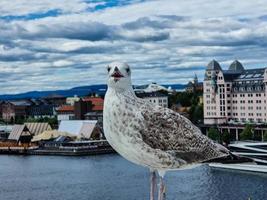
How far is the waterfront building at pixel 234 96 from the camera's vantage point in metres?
25.2

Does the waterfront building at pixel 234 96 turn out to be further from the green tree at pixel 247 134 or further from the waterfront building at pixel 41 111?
the waterfront building at pixel 41 111

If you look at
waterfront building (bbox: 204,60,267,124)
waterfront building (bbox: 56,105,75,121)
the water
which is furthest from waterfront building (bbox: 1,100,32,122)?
the water

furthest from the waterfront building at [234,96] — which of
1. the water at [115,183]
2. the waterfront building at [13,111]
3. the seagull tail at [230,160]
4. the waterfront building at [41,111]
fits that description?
the seagull tail at [230,160]

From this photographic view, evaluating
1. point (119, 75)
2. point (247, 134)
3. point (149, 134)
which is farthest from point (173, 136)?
point (247, 134)

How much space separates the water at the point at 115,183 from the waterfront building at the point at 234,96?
9.83 m

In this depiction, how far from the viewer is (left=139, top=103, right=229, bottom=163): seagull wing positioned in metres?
1.35

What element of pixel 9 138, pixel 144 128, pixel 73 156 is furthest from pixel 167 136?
pixel 9 138

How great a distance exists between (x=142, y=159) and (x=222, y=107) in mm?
25786

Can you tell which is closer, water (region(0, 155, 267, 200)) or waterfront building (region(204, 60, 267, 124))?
water (region(0, 155, 267, 200))

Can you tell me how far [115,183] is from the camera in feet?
41.1

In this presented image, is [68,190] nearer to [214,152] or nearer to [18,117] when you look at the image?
[214,152]

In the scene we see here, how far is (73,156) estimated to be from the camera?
2170cm

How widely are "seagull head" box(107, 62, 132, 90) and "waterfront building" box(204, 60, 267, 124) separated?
79.0ft

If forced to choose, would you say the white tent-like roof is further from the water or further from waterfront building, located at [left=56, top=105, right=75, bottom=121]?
the water
